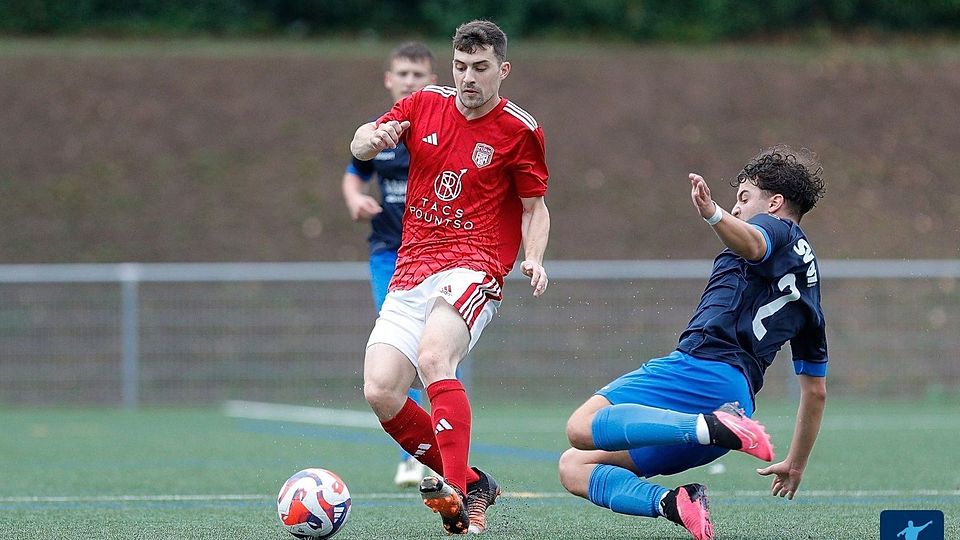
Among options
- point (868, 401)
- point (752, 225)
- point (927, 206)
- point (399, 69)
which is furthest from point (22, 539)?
point (927, 206)

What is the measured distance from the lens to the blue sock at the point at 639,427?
15.0ft

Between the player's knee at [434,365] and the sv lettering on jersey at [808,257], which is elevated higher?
the sv lettering on jersey at [808,257]

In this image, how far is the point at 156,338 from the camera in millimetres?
14711

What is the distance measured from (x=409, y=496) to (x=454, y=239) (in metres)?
1.70

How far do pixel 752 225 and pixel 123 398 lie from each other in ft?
36.6

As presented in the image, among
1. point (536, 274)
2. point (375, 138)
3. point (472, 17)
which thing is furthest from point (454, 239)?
point (472, 17)

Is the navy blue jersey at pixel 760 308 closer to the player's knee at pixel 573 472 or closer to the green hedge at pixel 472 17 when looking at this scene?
the player's knee at pixel 573 472

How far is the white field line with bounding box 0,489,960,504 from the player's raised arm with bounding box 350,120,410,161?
1.90 m

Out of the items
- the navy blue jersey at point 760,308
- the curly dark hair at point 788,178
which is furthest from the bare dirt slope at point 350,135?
the navy blue jersey at point 760,308

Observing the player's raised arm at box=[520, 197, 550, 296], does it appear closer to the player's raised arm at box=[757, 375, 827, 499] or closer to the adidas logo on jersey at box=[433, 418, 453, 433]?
the adidas logo on jersey at box=[433, 418, 453, 433]

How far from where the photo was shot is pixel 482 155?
5.56 m

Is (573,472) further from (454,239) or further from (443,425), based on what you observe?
(454,239)

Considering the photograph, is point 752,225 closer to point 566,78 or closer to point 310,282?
point 310,282

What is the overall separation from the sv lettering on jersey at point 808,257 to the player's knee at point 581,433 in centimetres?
96
